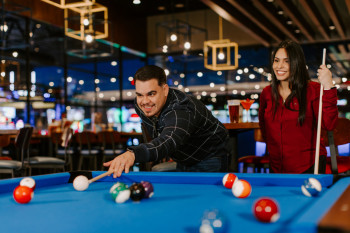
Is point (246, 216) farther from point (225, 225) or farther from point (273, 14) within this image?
point (273, 14)

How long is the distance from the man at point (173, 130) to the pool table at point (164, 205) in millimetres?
165

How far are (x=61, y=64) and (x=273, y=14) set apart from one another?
5.69 metres

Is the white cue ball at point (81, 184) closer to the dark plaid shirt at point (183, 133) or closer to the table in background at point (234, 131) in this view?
the dark plaid shirt at point (183, 133)

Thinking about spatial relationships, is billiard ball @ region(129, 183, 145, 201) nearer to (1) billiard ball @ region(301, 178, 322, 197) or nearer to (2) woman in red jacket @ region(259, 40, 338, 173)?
(1) billiard ball @ region(301, 178, 322, 197)

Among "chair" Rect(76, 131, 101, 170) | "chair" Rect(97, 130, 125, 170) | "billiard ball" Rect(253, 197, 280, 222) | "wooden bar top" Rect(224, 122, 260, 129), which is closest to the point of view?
"billiard ball" Rect(253, 197, 280, 222)

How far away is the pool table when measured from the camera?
3.96 ft

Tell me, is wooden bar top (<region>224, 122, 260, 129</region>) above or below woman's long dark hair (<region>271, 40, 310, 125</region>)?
below

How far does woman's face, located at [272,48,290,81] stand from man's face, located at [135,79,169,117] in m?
0.79

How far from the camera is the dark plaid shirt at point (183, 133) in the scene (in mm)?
2105

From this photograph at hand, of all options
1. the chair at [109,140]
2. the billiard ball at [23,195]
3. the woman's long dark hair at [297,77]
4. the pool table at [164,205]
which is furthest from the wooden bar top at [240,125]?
the chair at [109,140]

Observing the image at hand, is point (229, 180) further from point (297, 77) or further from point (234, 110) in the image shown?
point (234, 110)

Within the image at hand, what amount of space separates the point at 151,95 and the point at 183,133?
0.96 feet

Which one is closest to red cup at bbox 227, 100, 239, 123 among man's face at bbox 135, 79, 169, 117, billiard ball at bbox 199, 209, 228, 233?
man's face at bbox 135, 79, 169, 117

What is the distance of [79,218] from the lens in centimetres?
138
